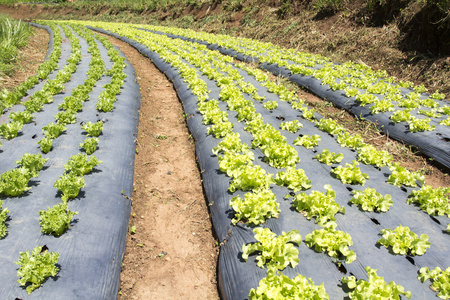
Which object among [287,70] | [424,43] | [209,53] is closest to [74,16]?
[209,53]

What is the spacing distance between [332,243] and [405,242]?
3.57ft

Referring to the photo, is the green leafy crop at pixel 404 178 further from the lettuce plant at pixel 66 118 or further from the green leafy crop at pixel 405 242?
the lettuce plant at pixel 66 118

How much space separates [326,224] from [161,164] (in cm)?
469

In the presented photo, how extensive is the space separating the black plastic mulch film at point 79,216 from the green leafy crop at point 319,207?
3.19 m

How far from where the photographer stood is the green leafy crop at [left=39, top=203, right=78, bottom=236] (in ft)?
13.9

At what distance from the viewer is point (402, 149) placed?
812cm

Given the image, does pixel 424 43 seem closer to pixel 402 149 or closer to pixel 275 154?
pixel 402 149

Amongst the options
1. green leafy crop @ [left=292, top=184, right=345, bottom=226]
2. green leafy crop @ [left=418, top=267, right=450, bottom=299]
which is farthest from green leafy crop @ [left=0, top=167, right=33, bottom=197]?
green leafy crop @ [left=418, top=267, right=450, bottom=299]

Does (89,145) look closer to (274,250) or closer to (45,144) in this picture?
(45,144)

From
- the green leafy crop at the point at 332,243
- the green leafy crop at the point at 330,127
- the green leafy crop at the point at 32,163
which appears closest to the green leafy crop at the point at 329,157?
the green leafy crop at the point at 330,127

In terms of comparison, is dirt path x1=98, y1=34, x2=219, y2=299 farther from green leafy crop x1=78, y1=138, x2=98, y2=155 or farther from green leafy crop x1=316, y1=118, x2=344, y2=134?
green leafy crop x1=316, y1=118, x2=344, y2=134

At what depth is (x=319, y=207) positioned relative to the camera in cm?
472

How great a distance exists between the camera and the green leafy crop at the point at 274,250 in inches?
151

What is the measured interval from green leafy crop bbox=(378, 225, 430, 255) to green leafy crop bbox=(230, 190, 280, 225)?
5.58 ft
